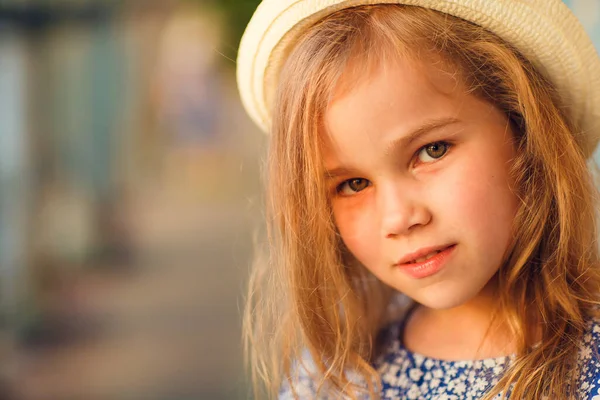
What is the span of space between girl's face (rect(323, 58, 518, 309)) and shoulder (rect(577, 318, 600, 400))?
16 centimetres

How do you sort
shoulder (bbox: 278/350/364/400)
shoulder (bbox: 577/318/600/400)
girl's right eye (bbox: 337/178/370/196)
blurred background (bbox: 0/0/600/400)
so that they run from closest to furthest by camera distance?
shoulder (bbox: 577/318/600/400), girl's right eye (bbox: 337/178/370/196), shoulder (bbox: 278/350/364/400), blurred background (bbox: 0/0/600/400)

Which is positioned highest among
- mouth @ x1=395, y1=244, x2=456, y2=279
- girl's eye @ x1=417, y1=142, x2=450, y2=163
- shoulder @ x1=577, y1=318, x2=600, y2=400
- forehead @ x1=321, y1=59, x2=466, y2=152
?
forehead @ x1=321, y1=59, x2=466, y2=152

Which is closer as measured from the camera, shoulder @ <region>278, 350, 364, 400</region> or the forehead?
the forehead

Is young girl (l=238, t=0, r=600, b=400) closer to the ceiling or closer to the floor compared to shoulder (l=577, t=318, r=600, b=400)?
closer to the ceiling

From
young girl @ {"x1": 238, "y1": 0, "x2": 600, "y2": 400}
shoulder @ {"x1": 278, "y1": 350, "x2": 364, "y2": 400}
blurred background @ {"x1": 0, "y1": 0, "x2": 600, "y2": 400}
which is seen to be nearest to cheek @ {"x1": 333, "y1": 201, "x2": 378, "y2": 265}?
young girl @ {"x1": 238, "y1": 0, "x2": 600, "y2": 400}

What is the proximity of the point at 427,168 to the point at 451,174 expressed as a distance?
0.03 m

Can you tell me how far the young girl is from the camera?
42.0 inches

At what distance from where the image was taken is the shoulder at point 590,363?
40.8 inches

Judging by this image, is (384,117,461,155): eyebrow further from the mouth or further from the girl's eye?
the mouth

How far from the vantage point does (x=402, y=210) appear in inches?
41.8

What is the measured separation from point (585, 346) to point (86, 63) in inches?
186

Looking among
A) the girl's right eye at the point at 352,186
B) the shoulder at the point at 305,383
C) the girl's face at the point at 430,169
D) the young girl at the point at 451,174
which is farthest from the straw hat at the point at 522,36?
the shoulder at the point at 305,383

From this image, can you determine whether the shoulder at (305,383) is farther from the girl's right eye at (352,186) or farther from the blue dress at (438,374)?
the girl's right eye at (352,186)

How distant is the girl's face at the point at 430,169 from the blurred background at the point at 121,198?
2014 mm
